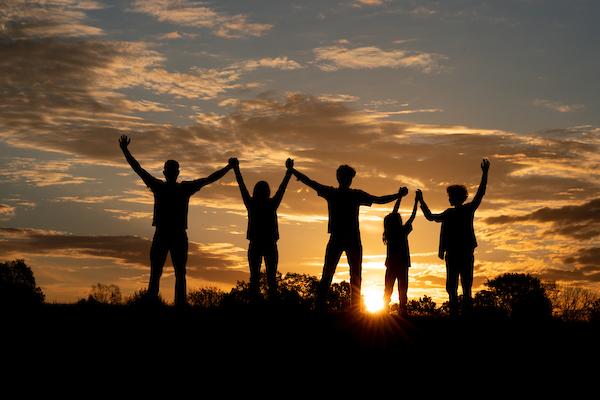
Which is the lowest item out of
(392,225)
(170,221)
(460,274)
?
(460,274)

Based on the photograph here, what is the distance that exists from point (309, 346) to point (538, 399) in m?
4.19

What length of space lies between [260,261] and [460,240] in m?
4.68

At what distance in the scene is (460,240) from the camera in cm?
1736

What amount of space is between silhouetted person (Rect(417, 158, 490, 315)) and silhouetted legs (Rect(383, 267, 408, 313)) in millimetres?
2844

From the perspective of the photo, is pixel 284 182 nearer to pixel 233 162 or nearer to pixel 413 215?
pixel 233 162

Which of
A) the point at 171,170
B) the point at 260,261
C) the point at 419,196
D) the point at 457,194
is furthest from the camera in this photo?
the point at 419,196

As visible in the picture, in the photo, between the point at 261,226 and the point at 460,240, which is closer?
the point at 460,240

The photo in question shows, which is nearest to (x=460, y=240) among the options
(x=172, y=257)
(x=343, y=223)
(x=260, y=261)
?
(x=343, y=223)

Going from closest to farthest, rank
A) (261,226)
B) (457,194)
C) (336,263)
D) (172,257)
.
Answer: (172,257), (336,263), (457,194), (261,226)

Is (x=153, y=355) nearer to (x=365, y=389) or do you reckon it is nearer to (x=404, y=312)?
(x=365, y=389)

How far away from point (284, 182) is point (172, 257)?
313 centimetres

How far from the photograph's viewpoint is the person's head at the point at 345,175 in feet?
55.8

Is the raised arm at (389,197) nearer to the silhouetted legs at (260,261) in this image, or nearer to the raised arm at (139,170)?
the silhouetted legs at (260,261)

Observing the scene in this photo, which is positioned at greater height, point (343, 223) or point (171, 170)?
point (171, 170)
